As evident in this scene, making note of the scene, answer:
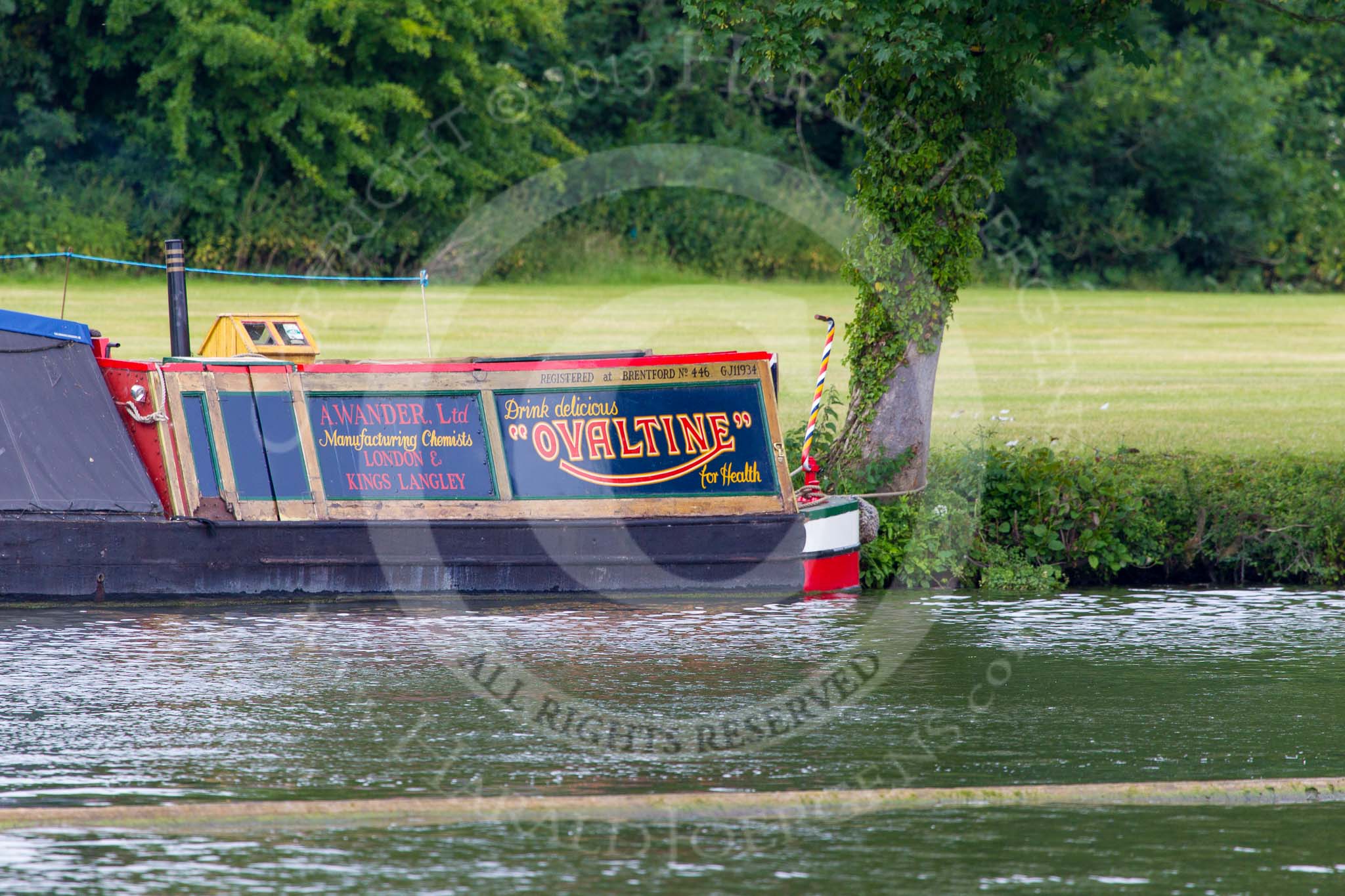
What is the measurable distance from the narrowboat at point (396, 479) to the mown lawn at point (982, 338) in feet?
9.70

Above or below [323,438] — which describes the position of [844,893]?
below

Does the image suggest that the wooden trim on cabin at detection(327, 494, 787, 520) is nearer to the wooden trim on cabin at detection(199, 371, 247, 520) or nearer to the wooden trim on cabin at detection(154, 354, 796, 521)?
the wooden trim on cabin at detection(154, 354, 796, 521)

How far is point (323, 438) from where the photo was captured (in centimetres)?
1308

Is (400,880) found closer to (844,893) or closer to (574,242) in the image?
(844,893)

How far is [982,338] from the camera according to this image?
30.8 meters

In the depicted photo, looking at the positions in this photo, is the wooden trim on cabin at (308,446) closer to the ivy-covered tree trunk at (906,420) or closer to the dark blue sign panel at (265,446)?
the dark blue sign panel at (265,446)

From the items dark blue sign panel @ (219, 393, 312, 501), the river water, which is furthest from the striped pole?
dark blue sign panel @ (219, 393, 312, 501)

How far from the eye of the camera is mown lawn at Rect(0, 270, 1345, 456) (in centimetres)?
1984

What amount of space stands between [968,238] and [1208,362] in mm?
14954

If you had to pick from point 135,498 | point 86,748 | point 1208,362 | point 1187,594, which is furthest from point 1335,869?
point 1208,362

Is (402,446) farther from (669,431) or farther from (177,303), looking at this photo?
(177,303)

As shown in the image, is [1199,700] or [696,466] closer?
[1199,700]

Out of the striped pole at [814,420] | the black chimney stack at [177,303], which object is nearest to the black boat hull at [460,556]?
the striped pole at [814,420]

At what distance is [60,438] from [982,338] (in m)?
20.5
